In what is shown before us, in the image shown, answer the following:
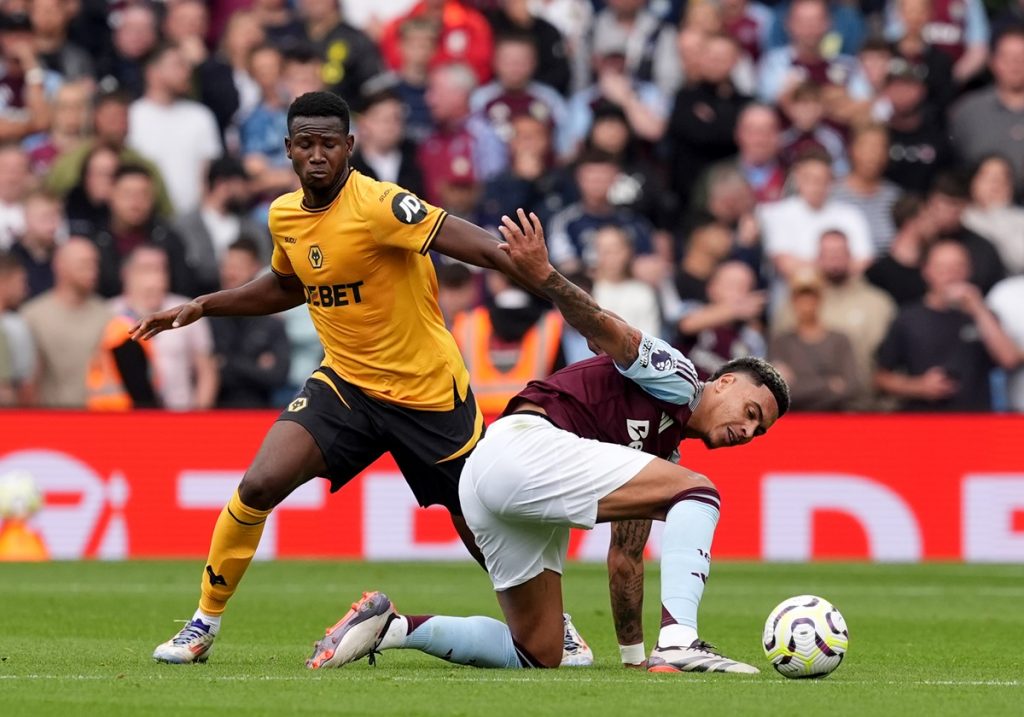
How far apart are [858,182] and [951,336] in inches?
77.2

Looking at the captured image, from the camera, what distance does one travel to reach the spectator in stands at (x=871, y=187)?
17469 millimetres

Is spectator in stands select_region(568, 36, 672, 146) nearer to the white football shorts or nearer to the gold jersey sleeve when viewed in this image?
the gold jersey sleeve

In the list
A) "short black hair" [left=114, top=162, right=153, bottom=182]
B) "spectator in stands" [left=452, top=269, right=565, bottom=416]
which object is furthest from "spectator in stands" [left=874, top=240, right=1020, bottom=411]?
"short black hair" [left=114, top=162, right=153, bottom=182]

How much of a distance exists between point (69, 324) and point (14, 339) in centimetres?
49

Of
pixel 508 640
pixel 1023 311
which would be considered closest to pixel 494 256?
pixel 508 640

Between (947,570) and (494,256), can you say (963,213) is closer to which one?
(947,570)

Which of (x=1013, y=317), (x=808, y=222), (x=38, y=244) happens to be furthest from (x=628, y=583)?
(x=38, y=244)

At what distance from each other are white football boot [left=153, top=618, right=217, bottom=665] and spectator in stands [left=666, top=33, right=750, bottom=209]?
1047cm

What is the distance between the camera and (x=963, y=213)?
17156 mm

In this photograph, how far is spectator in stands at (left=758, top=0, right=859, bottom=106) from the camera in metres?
18.5

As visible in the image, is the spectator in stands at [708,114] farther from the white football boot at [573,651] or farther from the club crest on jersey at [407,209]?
the white football boot at [573,651]

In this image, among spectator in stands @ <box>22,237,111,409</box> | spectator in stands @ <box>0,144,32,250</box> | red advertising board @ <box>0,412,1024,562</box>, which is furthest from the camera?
spectator in stands @ <box>0,144,32,250</box>

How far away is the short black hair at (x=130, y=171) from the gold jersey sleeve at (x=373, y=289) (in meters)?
8.17

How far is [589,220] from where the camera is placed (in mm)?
17031
